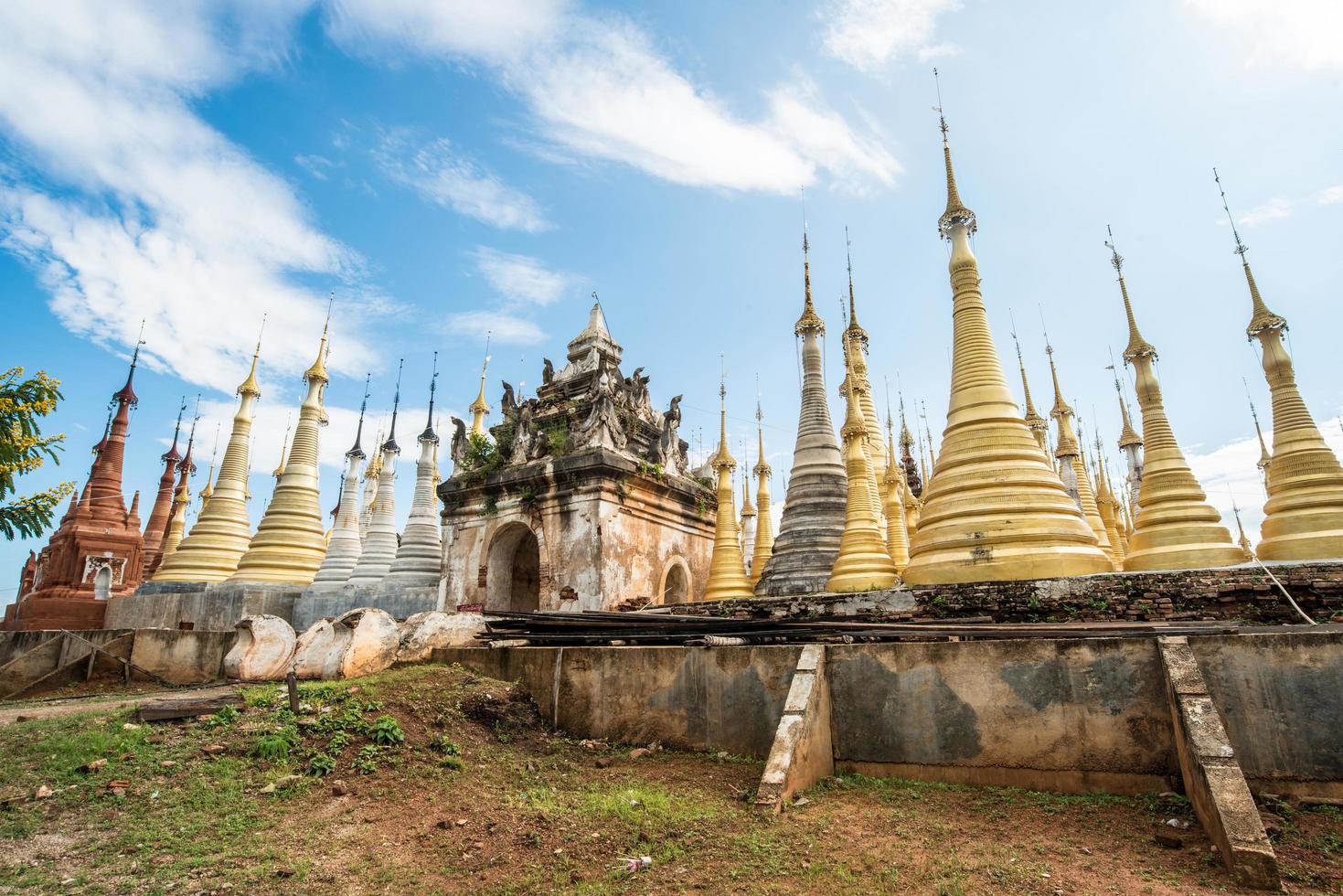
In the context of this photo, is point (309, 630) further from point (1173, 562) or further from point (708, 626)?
point (1173, 562)

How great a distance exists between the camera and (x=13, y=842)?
17.7ft

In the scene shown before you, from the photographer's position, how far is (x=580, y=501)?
52.6ft

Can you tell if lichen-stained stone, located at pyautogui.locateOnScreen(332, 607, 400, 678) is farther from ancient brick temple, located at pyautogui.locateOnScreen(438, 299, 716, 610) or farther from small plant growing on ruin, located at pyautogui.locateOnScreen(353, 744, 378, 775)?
ancient brick temple, located at pyautogui.locateOnScreen(438, 299, 716, 610)

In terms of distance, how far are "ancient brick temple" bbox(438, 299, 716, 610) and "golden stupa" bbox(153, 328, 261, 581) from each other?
8.84 m

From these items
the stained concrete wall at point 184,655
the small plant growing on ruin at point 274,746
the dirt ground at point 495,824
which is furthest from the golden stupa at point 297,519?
the small plant growing on ruin at point 274,746

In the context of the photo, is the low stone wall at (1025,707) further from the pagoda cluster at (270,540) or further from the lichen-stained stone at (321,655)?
the pagoda cluster at (270,540)

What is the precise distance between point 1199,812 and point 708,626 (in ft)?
18.1

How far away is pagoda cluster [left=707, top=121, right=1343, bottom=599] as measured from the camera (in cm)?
1134

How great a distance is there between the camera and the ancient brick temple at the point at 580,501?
15852mm

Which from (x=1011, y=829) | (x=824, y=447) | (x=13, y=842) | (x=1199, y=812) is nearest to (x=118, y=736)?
(x=13, y=842)

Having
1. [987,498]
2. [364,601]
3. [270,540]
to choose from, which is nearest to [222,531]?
[270,540]

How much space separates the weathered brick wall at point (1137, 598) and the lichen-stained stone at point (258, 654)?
9.34m

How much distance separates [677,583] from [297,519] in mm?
11962

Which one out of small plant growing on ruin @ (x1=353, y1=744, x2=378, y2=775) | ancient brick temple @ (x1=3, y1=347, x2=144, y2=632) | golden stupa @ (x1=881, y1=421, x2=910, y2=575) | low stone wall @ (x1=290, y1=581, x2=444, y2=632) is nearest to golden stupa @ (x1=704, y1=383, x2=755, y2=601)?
golden stupa @ (x1=881, y1=421, x2=910, y2=575)
